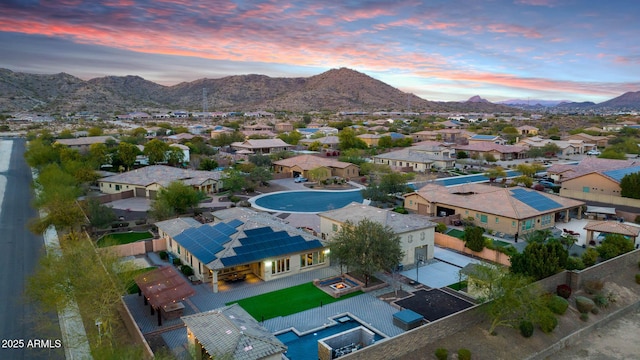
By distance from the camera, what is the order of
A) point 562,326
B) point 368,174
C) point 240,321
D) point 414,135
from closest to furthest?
point 240,321, point 562,326, point 368,174, point 414,135

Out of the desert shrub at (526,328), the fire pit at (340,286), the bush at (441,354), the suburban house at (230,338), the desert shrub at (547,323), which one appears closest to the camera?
the suburban house at (230,338)

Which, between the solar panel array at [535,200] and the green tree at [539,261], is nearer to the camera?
the green tree at [539,261]

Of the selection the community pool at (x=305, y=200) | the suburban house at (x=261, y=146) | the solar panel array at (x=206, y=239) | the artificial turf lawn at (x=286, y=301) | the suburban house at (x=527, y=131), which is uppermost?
the suburban house at (x=527, y=131)

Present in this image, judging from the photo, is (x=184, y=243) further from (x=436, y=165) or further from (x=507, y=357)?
(x=436, y=165)

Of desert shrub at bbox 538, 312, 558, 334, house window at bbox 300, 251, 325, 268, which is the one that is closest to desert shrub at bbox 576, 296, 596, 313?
desert shrub at bbox 538, 312, 558, 334

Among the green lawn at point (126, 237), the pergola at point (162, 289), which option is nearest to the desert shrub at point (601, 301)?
the pergola at point (162, 289)

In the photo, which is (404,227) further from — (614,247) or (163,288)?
(163,288)

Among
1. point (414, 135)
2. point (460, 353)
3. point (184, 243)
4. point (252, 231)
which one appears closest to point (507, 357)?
point (460, 353)

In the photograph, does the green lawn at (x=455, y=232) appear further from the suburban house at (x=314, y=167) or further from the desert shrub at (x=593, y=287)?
the suburban house at (x=314, y=167)
